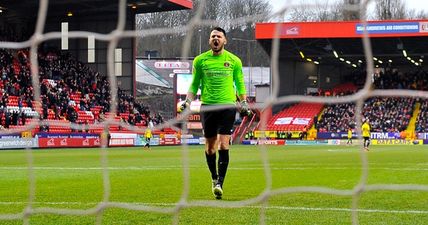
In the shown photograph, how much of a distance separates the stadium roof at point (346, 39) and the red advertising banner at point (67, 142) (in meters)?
10.8

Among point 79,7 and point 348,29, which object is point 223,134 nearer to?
point 79,7

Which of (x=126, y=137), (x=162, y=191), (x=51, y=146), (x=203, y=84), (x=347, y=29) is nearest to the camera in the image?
(x=203, y=84)

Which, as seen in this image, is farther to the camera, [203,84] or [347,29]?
[347,29]

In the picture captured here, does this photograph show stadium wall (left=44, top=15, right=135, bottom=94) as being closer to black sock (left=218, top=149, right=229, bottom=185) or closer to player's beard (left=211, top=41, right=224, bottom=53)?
black sock (left=218, top=149, right=229, bottom=185)

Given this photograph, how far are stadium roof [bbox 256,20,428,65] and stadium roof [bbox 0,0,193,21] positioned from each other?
5.69 metres

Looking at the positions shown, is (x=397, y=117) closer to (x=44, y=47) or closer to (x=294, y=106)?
(x=294, y=106)

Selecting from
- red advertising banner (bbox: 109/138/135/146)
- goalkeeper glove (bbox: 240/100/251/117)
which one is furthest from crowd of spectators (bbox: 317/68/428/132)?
goalkeeper glove (bbox: 240/100/251/117)

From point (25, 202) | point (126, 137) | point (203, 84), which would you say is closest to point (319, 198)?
point (203, 84)

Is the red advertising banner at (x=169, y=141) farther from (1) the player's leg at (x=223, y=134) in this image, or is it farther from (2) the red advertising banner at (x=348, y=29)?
(1) the player's leg at (x=223, y=134)

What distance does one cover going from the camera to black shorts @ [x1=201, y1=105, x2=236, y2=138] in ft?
24.8

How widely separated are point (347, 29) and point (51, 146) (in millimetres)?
17573

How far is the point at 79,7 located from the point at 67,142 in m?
8.15

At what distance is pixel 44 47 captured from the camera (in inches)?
1513

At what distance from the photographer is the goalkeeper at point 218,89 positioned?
7307mm
